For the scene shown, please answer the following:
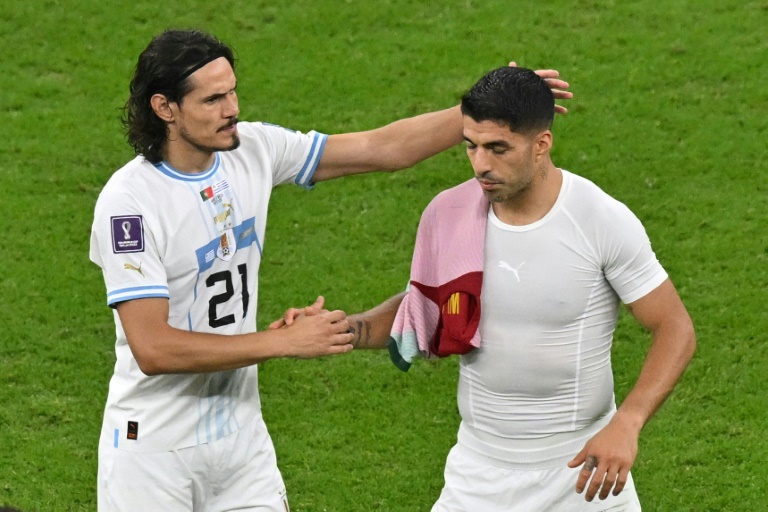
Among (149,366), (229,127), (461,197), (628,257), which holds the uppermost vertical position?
(229,127)

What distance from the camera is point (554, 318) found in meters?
4.89

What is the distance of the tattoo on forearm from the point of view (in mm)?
5297

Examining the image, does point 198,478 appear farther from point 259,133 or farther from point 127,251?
point 259,133

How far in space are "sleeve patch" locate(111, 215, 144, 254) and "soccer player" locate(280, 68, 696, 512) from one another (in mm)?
608

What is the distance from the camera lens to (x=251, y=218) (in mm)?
5258

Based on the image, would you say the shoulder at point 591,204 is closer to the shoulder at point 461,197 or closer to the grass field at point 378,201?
the shoulder at point 461,197

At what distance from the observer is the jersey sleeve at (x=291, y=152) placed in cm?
551

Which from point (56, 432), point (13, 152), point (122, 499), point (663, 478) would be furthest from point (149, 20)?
point (122, 499)

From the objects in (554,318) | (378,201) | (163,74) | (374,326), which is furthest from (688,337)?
(378,201)

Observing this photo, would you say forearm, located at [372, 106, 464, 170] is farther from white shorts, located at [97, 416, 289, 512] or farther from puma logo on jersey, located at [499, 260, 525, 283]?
white shorts, located at [97, 416, 289, 512]

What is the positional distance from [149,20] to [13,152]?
6.48 feet

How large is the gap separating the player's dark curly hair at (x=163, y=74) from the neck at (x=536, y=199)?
1.22m

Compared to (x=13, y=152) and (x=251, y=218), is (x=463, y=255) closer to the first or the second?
(x=251, y=218)

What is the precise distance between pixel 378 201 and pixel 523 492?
5.14 meters
